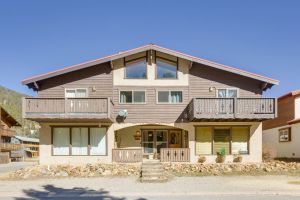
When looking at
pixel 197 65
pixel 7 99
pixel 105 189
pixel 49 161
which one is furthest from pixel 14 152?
pixel 7 99

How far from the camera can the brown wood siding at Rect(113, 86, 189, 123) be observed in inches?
980

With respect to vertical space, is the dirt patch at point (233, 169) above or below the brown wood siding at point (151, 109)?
below

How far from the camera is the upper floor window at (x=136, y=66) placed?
992 inches

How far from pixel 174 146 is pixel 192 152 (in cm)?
270

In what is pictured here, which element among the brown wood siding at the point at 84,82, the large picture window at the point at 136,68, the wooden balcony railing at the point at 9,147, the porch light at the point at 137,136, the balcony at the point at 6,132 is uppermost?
the large picture window at the point at 136,68

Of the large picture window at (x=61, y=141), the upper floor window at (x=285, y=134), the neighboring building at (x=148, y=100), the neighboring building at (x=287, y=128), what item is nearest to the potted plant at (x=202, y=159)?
the neighboring building at (x=148, y=100)

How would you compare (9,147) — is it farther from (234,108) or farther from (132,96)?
(234,108)

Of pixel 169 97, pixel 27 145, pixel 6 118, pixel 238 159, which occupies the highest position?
pixel 169 97

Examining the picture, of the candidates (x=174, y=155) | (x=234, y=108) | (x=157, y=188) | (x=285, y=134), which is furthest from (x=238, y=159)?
(x=157, y=188)

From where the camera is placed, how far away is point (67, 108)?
2261 cm

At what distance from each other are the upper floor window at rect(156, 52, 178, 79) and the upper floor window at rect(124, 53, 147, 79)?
95 centimetres

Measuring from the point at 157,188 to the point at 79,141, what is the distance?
10368 millimetres

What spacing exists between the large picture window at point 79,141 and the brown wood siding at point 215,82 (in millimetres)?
7306

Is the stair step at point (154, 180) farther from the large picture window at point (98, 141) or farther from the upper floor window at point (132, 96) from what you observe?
the upper floor window at point (132, 96)
